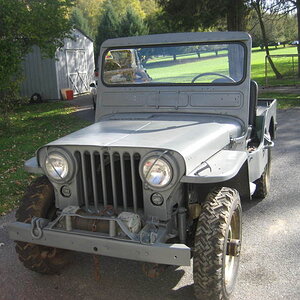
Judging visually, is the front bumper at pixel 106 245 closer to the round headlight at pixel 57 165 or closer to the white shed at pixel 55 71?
the round headlight at pixel 57 165

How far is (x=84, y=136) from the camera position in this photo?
11.1ft

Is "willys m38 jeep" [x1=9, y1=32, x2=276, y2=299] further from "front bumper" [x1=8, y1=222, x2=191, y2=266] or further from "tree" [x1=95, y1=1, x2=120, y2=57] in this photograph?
"tree" [x1=95, y1=1, x2=120, y2=57]

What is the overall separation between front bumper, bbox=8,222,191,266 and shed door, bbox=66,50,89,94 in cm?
1602

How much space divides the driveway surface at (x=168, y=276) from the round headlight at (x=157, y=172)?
937mm

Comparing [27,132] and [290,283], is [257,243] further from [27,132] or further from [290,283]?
[27,132]

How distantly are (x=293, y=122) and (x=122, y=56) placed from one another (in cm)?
655

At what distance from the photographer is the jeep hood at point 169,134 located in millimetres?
3008

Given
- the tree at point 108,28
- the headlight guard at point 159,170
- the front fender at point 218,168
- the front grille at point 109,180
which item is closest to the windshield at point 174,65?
the front fender at point 218,168

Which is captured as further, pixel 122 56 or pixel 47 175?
pixel 122 56

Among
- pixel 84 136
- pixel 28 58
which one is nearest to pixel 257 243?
pixel 84 136

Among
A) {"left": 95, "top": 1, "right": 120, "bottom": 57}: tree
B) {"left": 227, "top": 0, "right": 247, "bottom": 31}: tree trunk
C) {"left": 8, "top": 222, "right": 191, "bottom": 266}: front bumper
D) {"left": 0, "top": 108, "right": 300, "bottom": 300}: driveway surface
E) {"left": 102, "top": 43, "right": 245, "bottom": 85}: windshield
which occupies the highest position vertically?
{"left": 95, "top": 1, "right": 120, "bottom": 57}: tree

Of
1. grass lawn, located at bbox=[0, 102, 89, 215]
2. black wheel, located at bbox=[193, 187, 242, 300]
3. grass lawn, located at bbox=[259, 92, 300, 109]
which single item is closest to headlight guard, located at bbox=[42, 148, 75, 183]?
black wheel, located at bbox=[193, 187, 242, 300]

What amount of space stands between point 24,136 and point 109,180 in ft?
23.6

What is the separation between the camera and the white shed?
17.3 metres
